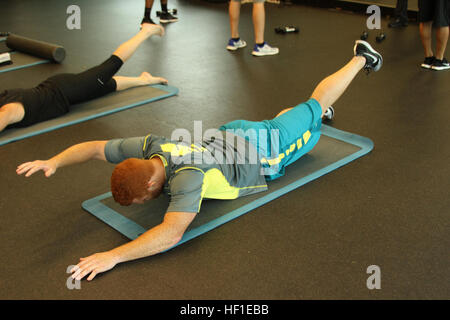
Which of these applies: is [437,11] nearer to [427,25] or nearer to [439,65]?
[427,25]

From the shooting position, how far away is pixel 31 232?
2043 millimetres

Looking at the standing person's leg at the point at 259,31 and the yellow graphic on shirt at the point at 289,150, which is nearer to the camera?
the yellow graphic on shirt at the point at 289,150

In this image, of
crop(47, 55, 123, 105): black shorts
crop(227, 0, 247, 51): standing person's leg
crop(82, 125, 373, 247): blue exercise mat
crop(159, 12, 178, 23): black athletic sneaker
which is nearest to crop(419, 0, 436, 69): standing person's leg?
crop(227, 0, 247, 51): standing person's leg

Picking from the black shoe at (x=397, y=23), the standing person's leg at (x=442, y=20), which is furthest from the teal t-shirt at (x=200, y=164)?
the black shoe at (x=397, y=23)

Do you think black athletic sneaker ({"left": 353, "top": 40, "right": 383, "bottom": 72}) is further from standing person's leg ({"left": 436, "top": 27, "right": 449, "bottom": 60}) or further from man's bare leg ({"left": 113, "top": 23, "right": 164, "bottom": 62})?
man's bare leg ({"left": 113, "top": 23, "right": 164, "bottom": 62})

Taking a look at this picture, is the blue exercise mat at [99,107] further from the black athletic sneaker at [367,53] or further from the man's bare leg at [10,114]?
the black athletic sneaker at [367,53]

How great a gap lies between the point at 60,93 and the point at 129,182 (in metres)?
1.76

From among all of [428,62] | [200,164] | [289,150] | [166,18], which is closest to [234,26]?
[166,18]

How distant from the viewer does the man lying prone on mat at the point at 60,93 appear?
9.82 feet

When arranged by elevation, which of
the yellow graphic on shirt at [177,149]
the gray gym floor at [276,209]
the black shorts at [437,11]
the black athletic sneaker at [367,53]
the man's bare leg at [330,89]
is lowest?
the gray gym floor at [276,209]

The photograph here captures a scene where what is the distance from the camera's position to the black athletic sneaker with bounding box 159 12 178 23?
6094 millimetres

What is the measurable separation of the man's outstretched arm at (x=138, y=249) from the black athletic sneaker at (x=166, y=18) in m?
4.78

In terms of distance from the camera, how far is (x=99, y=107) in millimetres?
3373
